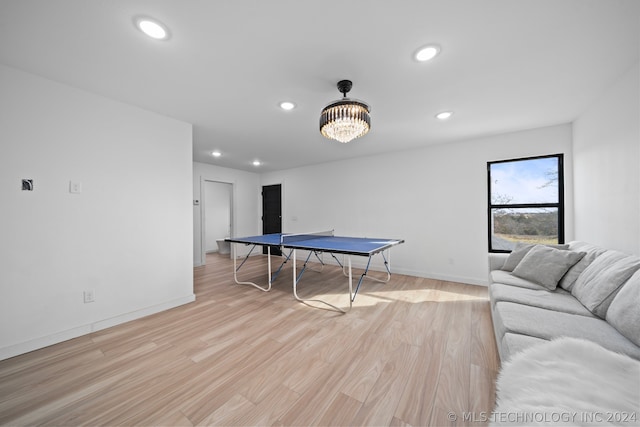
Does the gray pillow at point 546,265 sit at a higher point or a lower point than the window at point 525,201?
lower

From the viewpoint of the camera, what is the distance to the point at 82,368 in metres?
1.73

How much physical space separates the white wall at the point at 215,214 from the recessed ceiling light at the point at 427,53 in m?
6.26

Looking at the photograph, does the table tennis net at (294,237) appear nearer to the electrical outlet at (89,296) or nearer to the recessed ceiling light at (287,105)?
the recessed ceiling light at (287,105)

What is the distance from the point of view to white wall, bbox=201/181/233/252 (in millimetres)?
6973

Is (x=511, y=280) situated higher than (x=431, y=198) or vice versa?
(x=431, y=198)

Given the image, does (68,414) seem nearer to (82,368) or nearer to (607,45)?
(82,368)

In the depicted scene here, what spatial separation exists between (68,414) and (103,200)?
72.1 inches

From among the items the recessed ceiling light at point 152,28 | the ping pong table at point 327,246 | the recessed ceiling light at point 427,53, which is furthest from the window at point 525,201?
the recessed ceiling light at point 152,28

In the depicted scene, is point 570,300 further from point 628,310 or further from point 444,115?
point 444,115

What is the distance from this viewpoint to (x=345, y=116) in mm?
1853

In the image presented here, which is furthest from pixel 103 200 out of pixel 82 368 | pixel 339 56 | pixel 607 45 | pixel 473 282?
pixel 473 282

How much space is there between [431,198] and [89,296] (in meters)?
4.82

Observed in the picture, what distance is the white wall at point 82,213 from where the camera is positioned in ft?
6.13

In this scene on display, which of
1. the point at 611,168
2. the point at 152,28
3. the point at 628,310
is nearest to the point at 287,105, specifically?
the point at 152,28
